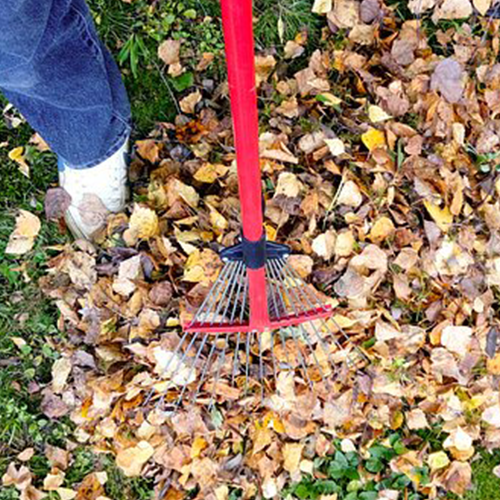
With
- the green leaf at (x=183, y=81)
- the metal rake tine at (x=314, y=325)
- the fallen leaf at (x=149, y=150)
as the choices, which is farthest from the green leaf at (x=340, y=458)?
the green leaf at (x=183, y=81)

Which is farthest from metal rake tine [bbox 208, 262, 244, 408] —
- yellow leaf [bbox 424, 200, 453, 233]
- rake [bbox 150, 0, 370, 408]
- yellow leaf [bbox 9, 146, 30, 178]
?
yellow leaf [bbox 9, 146, 30, 178]

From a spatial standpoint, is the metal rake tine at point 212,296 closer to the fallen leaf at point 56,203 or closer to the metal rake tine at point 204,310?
the metal rake tine at point 204,310

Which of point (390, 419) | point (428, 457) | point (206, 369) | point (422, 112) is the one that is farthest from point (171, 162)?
point (428, 457)

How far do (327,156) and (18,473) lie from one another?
1.03 metres

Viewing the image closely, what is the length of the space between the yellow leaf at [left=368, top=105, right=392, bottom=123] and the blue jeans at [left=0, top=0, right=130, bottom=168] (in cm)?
55

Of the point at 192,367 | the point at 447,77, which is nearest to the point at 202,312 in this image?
the point at 192,367

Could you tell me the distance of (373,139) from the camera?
4.93 ft

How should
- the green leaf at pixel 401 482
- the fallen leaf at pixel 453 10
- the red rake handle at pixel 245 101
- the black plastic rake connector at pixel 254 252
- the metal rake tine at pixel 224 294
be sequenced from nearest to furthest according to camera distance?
the red rake handle at pixel 245 101, the black plastic rake connector at pixel 254 252, the metal rake tine at pixel 224 294, the green leaf at pixel 401 482, the fallen leaf at pixel 453 10

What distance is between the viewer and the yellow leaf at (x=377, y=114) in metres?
1.52

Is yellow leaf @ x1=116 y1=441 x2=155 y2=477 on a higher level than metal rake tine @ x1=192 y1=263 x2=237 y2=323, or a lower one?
lower

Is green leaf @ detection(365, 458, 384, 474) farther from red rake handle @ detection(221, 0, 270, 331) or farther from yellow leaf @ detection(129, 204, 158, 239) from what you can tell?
yellow leaf @ detection(129, 204, 158, 239)

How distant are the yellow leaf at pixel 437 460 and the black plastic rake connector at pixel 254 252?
0.62 m

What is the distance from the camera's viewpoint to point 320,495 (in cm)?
154

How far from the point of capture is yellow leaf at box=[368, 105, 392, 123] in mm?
1521
